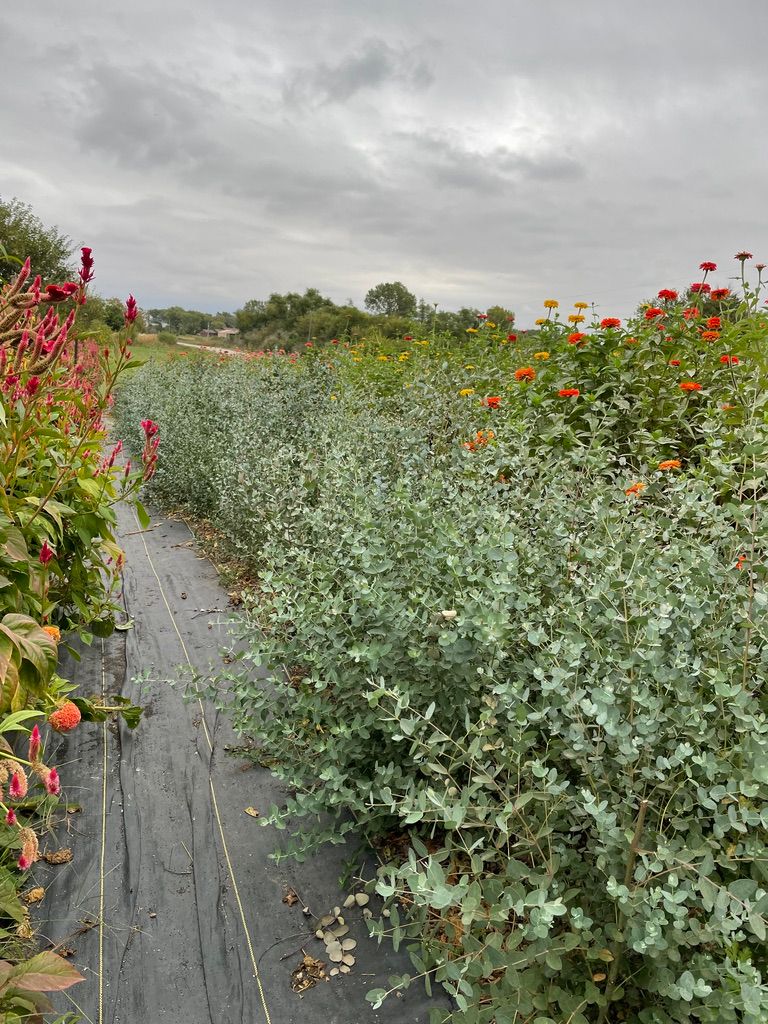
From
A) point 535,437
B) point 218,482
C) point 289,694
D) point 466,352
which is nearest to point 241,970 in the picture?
point 289,694

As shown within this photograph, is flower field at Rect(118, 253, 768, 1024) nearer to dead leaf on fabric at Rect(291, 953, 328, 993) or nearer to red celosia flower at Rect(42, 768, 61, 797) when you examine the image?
dead leaf on fabric at Rect(291, 953, 328, 993)

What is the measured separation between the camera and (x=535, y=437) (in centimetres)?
396

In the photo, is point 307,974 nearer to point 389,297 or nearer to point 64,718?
point 64,718

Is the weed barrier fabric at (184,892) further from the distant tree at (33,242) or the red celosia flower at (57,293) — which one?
the distant tree at (33,242)

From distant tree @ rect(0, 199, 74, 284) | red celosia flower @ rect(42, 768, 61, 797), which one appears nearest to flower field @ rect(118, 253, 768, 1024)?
red celosia flower @ rect(42, 768, 61, 797)

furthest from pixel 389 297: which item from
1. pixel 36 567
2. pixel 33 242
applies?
pixel 36 567

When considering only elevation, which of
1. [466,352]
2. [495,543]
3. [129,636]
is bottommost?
[129,636]

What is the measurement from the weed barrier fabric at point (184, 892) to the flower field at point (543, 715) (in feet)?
0.54

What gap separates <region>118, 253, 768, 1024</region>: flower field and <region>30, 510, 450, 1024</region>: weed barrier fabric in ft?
0.54

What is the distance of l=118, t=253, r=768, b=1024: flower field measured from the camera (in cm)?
132

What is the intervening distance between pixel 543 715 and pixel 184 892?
4.59 feet

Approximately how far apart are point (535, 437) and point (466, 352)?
256 cm

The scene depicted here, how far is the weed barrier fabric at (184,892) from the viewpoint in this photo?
6.01 feet

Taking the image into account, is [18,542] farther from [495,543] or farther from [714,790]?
[714,790]
